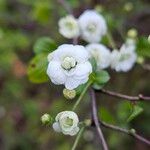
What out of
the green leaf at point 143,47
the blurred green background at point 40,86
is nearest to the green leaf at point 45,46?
the green leaf at point 143,47

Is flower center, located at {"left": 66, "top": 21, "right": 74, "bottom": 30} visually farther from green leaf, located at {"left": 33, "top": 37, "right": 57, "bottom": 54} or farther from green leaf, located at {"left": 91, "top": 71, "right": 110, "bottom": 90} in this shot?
green leaf, located at {"left": 91, "top": 71, "right": 110, "bottom": 90}

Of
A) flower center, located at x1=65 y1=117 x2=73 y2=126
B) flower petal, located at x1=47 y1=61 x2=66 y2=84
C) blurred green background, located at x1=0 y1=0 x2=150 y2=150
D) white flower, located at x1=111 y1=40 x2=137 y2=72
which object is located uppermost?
flower petal, located at x1=47 y1=61 x2=66 y2=84

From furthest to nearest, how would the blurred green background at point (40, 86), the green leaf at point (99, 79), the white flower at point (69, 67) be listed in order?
the blurred green background at point (40, 86) → the green leaf at point (99, 79) → the white flower at point (69, 67)

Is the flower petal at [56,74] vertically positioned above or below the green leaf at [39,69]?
above

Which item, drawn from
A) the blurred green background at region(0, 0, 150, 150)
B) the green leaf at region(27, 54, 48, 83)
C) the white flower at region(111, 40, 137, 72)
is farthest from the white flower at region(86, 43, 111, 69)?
the blurred green background at region(0, 0, 150, 150)

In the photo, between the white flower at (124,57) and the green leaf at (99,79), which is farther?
the white flower at (124,57)

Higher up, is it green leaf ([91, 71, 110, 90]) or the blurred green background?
green leaf ([91, 71, 110, 90])

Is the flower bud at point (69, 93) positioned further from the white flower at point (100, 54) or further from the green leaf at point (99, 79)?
the white flower at point (100, 54)
